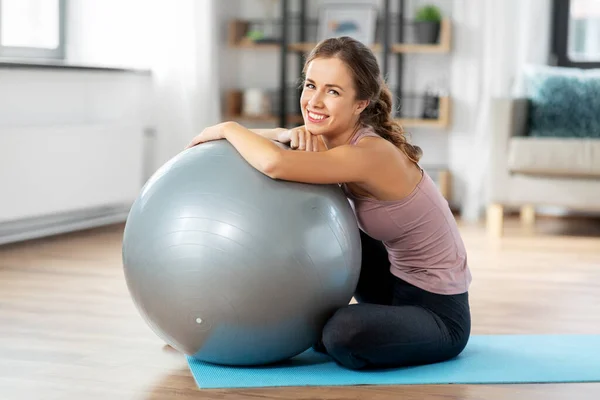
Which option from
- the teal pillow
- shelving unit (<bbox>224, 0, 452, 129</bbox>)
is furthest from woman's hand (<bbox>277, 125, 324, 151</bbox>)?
shelving unit (<bbox>224, 0, 452, 129</bbox>)

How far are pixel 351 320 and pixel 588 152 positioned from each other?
2.77 meters

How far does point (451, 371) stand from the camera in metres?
2.41

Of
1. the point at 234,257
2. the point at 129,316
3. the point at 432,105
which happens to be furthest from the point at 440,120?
the point at 234,257

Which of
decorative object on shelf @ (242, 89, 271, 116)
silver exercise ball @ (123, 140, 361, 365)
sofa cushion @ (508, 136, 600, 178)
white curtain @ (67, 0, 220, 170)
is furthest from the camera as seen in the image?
decorative object on shelf @ (242, 89, 271, 116)

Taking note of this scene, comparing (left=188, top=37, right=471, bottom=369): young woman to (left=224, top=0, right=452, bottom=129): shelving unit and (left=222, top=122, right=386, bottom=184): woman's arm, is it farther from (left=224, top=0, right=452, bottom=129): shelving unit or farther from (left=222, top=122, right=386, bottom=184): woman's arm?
(left=224, top=0, right=452, bottom=129): shelving unit

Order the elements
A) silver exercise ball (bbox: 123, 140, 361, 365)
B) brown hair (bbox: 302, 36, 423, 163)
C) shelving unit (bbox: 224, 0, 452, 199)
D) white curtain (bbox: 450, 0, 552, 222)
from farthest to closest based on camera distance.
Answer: shelving unit (bbox: 224, 0, 452, 199) < white curtain (bbox: 450, 0, 552, 222) < brown hair (bbox: 302, 36, 423, 163) < silver exercise ball (bbox: 123, 140, 361, 365)

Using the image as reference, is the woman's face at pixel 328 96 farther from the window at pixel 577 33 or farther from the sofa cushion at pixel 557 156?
the window at pixel 577 33

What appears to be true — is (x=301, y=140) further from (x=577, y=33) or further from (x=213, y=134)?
(x=577, y=33)

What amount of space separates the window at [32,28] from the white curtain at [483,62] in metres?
2.29

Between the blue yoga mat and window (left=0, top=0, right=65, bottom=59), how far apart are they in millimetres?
2848

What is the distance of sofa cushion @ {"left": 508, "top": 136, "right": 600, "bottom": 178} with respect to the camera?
4.68 m

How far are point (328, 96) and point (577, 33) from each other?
3.87m

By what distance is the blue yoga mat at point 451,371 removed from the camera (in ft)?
7.54

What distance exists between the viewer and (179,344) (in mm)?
2334
